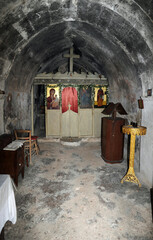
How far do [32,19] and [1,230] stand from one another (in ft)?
13.1

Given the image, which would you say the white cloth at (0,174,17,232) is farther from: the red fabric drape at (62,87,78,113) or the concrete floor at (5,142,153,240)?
the red fabric drape at (62,87,78,113)

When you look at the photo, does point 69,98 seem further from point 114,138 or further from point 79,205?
point 79,205

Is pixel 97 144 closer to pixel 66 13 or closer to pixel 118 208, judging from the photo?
pixel 118 208

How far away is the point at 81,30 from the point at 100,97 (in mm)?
3237

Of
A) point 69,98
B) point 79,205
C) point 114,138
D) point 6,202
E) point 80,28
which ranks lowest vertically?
point 79,205

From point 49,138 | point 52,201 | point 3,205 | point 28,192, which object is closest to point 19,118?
point 49,138

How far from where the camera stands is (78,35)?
17.8 ft

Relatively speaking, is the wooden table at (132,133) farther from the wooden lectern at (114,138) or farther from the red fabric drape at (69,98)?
the red fabric drape at (69,98)

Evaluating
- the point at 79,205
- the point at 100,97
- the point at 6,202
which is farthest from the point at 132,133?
the point at 100,97

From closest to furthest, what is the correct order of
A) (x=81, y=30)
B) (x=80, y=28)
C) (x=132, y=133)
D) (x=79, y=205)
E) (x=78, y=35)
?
(x=79, y=205)
(x=132, y=133)
(x=80, y=28)
(x=81, y=30)
(x=78, y=35)

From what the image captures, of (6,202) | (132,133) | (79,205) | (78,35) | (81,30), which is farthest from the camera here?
(78,35)

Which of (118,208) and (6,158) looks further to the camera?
(6,158)

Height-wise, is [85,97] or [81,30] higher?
[81,30]

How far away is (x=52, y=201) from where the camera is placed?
→ 9.88ft
